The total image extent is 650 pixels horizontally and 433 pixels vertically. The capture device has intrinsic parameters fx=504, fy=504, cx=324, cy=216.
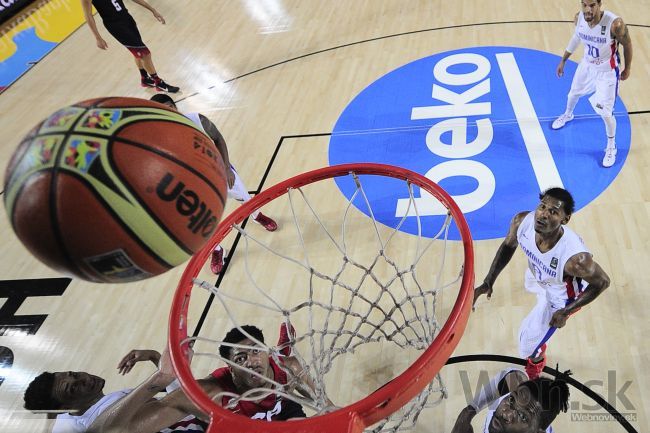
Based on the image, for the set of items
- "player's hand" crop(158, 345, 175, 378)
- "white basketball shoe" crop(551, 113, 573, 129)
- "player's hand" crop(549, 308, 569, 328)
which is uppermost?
"player's hand" crop(158, 345, 175, 378)

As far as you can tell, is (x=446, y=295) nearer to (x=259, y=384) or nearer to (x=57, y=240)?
(x=259, y=384)

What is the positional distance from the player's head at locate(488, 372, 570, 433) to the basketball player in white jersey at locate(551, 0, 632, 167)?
8.65ft

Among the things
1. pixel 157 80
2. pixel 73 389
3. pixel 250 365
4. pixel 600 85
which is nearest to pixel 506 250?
pixel 250 365

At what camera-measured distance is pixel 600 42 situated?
3.95 metres

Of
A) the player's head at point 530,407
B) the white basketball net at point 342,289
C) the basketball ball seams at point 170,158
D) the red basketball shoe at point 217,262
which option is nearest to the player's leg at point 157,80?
the white basketball net at point 342,289

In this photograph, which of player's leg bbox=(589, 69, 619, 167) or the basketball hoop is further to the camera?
player's leg bbox=(589, 69, 619, 167)

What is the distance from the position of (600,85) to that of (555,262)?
223cm

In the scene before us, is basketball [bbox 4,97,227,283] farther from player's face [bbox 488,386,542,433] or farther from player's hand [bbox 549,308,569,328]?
player's hand [bbox 549,308,569,328]

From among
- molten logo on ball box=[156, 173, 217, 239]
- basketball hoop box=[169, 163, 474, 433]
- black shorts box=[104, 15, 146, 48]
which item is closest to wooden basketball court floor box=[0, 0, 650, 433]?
basketball hoop box=[169, 163, 474, 433]

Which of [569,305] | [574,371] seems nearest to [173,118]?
[569,305]

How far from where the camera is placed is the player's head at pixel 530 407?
7.43ft

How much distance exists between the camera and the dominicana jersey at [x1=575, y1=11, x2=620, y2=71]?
3.86 meters

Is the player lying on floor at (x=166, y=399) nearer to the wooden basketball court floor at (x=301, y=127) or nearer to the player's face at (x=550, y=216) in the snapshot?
the wooden basketball court floor at (x=301, y=127)

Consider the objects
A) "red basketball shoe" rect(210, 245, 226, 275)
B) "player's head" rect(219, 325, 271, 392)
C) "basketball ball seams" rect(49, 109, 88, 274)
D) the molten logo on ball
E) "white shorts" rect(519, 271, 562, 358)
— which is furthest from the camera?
"red basketball shoe" rect(210, 245, 226, 275)
